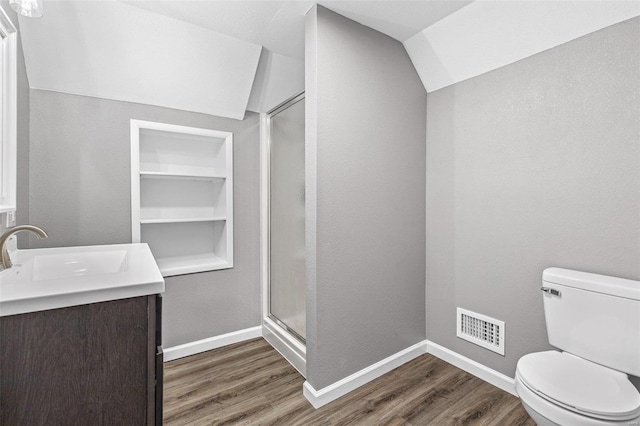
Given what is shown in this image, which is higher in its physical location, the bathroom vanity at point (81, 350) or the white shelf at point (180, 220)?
the white shelf at point (180, 220)

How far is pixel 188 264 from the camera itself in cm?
239

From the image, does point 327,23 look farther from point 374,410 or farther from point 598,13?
point 374,410

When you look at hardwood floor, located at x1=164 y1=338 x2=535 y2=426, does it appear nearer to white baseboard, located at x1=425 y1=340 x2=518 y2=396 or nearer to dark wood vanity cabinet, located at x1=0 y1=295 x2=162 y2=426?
white baseboard, located at x1=425 y1=340 x2=518 y2=396

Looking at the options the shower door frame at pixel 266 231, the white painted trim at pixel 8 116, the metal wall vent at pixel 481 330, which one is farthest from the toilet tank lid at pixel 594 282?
the white painted trim at pixel 8 116

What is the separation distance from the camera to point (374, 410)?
1716mm

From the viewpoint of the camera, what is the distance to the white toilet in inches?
44.7

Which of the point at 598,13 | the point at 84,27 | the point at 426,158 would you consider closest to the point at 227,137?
the point at 84,27

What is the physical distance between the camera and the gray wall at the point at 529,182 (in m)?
1.48

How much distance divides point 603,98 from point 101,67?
281 centimetres

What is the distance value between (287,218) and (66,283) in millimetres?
1544

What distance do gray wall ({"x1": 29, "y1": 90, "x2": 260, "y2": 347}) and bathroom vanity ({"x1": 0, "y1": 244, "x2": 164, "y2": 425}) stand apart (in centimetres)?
97

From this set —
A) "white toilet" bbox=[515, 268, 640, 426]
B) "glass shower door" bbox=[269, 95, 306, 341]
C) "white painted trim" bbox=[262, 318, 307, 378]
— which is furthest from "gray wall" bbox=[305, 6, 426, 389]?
"white toilet" bbox=[515, 268, 640, 426]

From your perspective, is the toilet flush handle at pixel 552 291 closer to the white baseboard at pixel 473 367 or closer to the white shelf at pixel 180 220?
the white baseboard at pixel 473 367

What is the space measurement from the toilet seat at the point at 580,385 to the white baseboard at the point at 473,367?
0.52m
